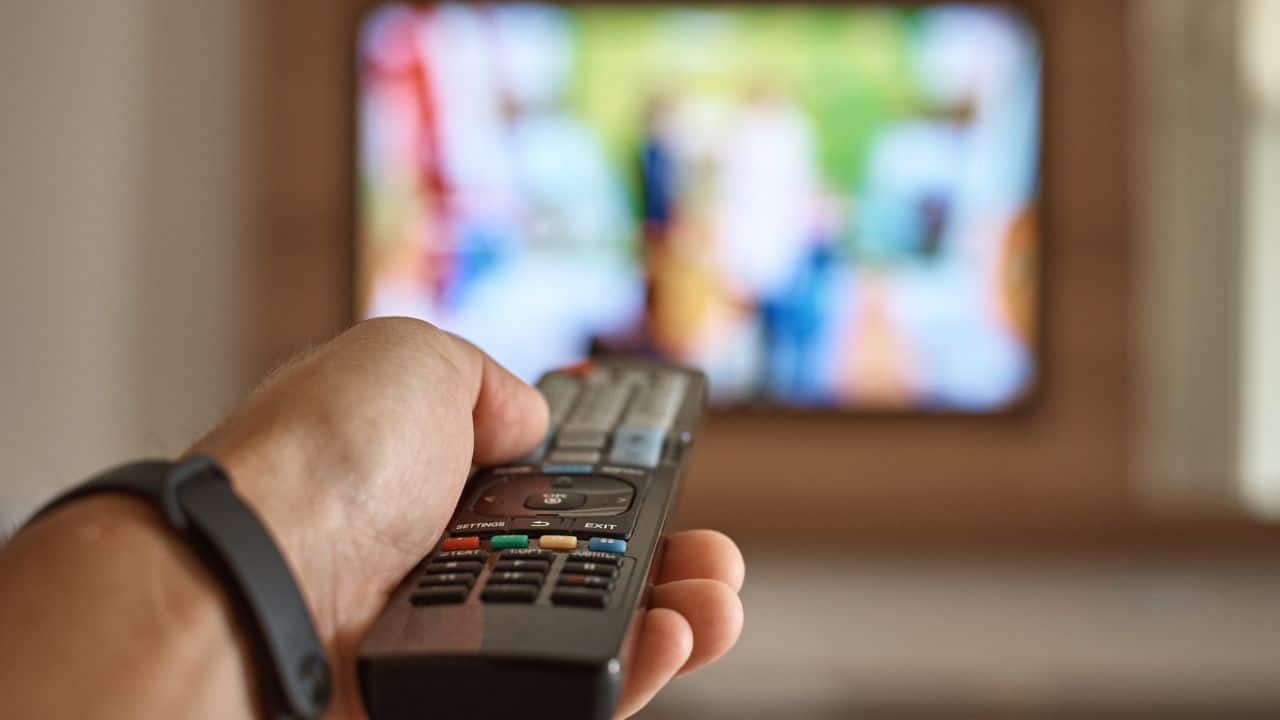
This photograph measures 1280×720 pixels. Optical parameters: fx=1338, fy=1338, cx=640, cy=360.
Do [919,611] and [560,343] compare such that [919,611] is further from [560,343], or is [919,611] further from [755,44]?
[755,44]

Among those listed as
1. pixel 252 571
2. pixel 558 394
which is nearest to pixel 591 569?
pixel 252 571

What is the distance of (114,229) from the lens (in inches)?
75.1

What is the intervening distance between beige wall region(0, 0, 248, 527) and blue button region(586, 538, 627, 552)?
1299 mm

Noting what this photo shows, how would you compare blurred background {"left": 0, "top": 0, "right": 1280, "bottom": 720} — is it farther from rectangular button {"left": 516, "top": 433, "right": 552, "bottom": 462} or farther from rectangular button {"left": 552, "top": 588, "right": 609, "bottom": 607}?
rectangular button {"left": 552, "top": 588, "right": 609, "bottom": 607}

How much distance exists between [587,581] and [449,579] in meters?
0.06

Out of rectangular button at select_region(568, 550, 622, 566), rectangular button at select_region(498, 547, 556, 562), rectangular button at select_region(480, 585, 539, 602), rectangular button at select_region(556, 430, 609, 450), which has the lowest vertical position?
rectangular button at select_region(480, 585, 539, 602)

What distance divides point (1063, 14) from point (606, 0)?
0.66 m

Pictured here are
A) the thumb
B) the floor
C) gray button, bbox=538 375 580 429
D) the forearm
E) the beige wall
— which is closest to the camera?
the forearm

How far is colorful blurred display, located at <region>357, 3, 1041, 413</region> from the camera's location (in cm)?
190

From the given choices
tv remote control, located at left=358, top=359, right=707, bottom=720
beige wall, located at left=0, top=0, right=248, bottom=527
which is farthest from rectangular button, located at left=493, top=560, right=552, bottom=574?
beige wall, located at left=0, top=0, right=248, bottom=527

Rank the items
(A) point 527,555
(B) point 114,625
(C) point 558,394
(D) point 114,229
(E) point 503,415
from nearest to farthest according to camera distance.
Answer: (B) point 114,625 → (A) point 527,555 → (E) point 503,415 → (C) point 558,394 → (D) point 114,229

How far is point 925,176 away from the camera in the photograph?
191 cm

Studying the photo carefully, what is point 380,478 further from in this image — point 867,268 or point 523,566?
point 867,268

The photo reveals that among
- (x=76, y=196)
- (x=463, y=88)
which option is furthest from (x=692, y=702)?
(x=76, y=196)
